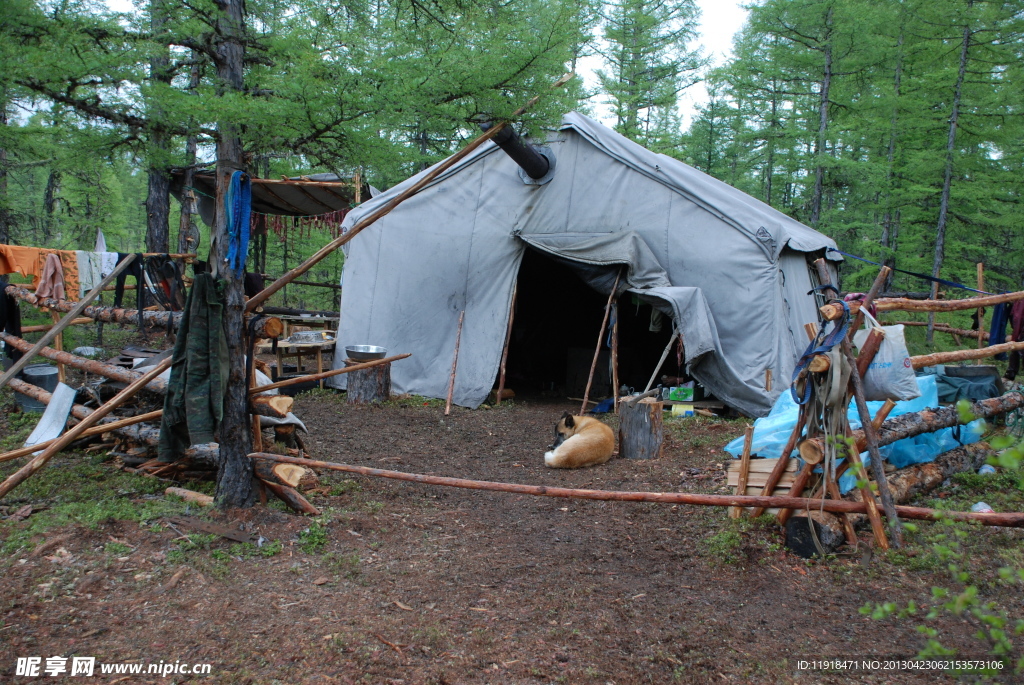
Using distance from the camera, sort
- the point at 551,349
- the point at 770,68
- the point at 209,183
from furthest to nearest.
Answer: the point at 770,68 → the point at 551,349 → the point at 209,183

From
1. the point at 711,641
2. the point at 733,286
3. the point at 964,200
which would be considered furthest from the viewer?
the point at 964,200

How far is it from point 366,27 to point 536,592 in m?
4.13

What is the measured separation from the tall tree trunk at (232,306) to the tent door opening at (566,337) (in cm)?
740

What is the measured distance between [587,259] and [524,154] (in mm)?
1732

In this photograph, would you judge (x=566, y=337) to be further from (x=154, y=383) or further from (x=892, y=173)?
(x=892, y=173)

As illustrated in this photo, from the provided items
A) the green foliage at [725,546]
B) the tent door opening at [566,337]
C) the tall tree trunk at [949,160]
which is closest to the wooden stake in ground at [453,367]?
the tent door opening at [566,337]

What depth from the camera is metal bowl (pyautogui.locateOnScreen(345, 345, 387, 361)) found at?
977 centimetres

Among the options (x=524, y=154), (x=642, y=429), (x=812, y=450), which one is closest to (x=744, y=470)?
(x=812, y=450)

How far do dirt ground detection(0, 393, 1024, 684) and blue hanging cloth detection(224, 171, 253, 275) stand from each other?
1.87 meters

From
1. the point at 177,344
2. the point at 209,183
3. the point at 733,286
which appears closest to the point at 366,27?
the point at 177,344

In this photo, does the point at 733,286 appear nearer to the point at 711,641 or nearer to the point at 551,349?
the point at 551,349

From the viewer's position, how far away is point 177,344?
460cm

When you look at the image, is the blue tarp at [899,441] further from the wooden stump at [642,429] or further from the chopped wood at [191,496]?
the chopped wood at [191,496]

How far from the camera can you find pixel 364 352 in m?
9.79
